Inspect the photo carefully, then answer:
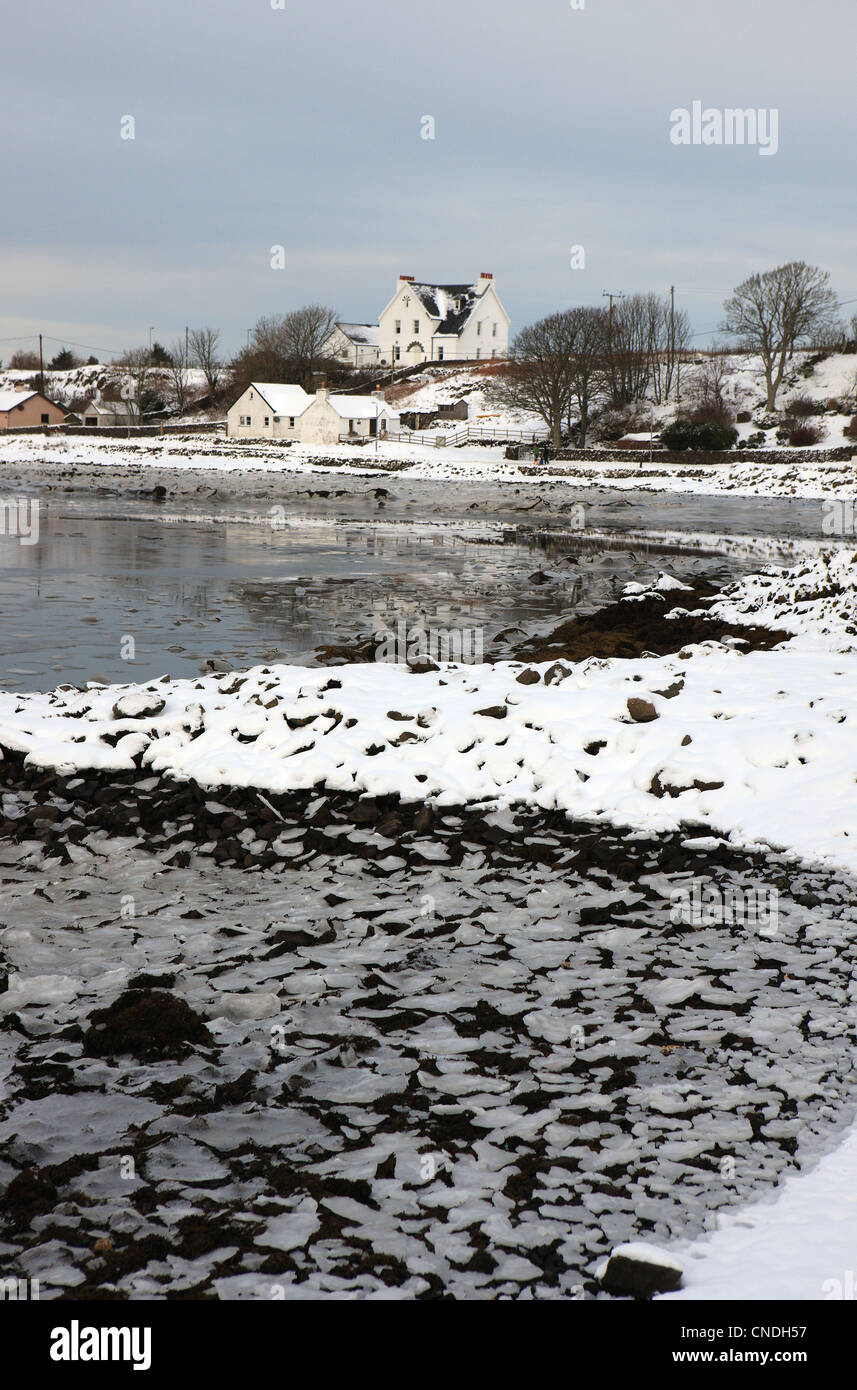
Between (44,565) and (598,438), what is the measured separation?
2380 inches

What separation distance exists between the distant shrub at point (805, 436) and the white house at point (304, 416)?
31096 mm

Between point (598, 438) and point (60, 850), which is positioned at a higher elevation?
point (598, 438)

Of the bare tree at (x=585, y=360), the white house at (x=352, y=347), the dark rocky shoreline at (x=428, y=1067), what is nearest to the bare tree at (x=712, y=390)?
the bare tree at (x=585, y=360)

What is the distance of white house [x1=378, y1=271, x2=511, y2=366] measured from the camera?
113 m

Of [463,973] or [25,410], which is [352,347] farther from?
[463,973]

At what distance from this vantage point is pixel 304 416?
270 ft

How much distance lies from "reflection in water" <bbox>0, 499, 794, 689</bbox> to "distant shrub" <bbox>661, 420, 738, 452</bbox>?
38.4m

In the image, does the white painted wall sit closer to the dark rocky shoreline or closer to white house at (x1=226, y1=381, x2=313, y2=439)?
white house at (x1=226, y1=381, x2=313, y2=439)

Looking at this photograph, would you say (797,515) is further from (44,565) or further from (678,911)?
(678,911)

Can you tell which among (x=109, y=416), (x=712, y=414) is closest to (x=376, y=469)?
(x=712, y=414)

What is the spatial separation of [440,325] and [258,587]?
334ft

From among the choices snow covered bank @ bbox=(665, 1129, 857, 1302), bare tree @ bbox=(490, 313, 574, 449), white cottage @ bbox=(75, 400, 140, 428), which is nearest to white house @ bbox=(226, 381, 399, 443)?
bare tree @ bbox=(490, 313, 574, 449)

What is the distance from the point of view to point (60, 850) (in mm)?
6715
